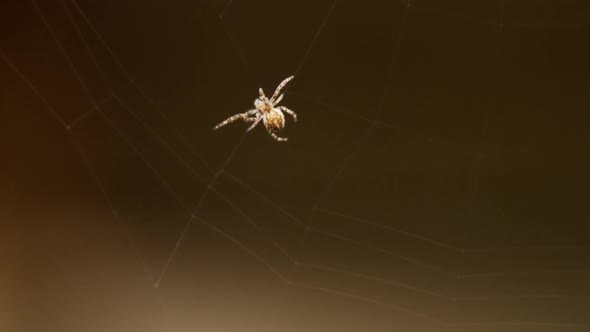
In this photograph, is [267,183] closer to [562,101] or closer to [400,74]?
[400,74]

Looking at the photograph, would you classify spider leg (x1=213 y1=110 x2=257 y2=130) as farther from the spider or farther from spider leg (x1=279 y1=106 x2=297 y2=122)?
spider leg (x1=279 y1=106 x2=297 y2=122)

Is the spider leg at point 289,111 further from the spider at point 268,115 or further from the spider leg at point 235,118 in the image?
the spider leg at point 235,118

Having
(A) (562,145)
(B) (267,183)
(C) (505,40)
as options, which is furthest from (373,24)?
(A) (562,145)

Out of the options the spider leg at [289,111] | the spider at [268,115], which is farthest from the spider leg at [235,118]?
the spider leg at [289,111]

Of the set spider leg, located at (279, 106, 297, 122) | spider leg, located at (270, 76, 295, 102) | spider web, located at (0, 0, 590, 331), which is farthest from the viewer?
spider leg, located at (279, 106, 297, 122)

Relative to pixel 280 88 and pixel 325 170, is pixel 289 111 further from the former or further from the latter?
pixel 325 170

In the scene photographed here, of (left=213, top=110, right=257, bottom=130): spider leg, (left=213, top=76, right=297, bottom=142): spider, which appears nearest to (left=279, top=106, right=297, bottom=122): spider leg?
(left=213, top=76, right=297, bottom=142): spider
